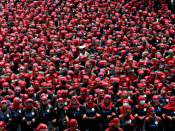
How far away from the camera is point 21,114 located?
26.3ft

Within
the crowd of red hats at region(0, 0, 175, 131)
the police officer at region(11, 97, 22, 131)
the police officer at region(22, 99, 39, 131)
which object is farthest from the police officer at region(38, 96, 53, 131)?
the police officer at region(11, 97, 22, 131)

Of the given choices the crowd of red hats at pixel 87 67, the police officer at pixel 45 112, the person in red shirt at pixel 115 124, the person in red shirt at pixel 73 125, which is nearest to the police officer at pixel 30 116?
the crowd of red hats at pixel 87 67

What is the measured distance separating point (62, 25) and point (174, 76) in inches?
260

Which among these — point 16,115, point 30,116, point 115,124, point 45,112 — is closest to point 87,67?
point 45,112

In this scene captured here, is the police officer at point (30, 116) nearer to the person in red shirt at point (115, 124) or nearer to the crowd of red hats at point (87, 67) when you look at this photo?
the crowd of red hats at point (87, 67)

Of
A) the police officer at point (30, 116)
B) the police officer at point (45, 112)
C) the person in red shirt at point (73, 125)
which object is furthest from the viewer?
the police officer at point (45, 112)

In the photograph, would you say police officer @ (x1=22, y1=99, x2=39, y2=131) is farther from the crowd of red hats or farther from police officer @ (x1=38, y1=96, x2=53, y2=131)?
police officer @ (x1=38, y1=96, x2=53, y2=131)

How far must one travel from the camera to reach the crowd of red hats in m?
7.95

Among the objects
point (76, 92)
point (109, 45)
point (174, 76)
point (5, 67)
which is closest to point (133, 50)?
point (109, 45)

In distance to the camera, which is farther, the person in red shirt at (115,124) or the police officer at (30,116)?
the police officer at (30,116)

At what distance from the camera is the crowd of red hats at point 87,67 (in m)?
7.95

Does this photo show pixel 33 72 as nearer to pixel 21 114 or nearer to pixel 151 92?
pixel 21 114

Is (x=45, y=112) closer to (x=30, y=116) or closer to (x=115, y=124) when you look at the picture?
(x=30, y=116)

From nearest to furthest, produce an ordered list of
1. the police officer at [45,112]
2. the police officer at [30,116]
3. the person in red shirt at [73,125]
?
the person in red shirt at [73,125]
the police officer at [30,116]
the police officer at [45,112]
